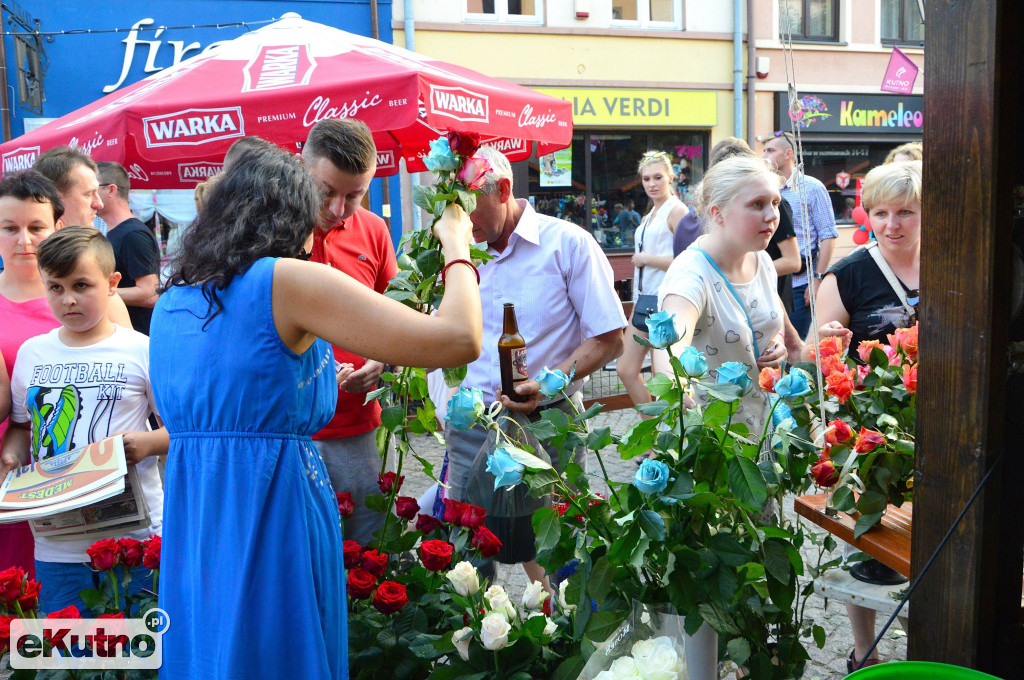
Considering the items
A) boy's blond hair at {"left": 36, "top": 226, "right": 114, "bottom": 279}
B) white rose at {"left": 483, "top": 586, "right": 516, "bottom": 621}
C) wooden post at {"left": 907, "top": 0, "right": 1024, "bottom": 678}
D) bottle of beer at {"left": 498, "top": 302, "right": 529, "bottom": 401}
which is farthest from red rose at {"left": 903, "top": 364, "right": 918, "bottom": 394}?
boy's blond hair at {"left": 36, "top": 226, "right": 114, "bottom": 279}

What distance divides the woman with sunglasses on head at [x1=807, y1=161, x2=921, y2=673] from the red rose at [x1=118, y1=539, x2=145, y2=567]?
2154 mm

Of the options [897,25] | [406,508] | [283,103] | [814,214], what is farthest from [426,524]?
[897,25]

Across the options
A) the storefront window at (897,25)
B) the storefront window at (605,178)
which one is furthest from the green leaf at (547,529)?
the storefront window at (897,25)

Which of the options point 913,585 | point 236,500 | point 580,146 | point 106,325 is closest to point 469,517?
point 236,500

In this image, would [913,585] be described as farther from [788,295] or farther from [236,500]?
[788,295]

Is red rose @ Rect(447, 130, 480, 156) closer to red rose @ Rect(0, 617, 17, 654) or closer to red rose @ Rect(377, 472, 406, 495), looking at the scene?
red rose @ Rect(377, 472, 406, 495)

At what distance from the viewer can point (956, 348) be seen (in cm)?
130

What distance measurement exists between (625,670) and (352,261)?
2.04m

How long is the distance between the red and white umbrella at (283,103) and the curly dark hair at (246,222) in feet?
8.37

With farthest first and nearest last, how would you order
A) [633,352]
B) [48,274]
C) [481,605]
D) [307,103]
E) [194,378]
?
[633,352] → [307,103] → [48,274] → [481,605] → [194,378]

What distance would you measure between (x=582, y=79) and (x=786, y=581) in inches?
454

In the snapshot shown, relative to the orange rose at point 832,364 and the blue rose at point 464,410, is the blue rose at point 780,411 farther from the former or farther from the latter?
the blue rose at point 464,410

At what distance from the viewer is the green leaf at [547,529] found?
1.44 meters

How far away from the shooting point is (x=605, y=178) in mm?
12609
